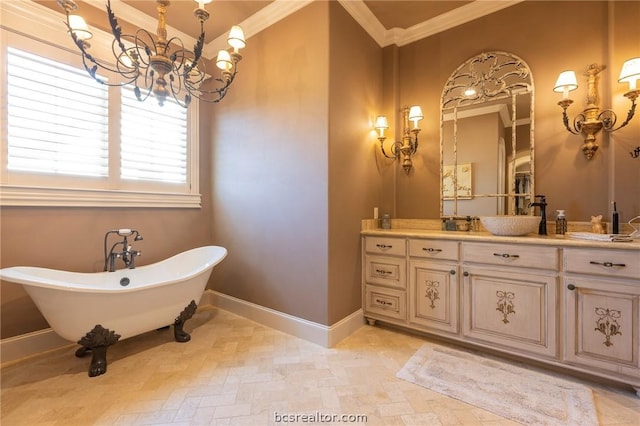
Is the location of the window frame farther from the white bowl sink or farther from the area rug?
the white bowl sink

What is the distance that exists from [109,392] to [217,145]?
2415 millimetres

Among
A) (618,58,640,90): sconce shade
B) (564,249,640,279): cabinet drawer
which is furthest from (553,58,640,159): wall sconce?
(564,249,640,279): cabinet drawer

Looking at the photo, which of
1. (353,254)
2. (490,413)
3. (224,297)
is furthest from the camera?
(224,297)

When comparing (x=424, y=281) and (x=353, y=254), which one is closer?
(x=424, y=281)

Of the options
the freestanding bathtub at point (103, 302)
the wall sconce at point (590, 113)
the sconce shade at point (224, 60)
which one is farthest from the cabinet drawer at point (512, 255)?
the sconce shade at point (224, 60)

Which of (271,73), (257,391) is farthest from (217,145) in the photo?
(257,391)

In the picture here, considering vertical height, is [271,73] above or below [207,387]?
above

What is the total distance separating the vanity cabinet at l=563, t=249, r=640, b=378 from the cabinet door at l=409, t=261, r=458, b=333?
2.21 ft

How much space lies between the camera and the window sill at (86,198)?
6.52 ft

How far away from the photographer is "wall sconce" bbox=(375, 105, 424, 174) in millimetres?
2658

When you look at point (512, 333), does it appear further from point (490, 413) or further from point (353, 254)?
point (353, 254)

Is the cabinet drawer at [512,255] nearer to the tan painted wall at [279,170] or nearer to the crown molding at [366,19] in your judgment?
the tan painted wall at [279,170]

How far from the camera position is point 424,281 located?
89.4 inches

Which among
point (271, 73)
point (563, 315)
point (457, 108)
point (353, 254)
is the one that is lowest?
point (563, 315)
